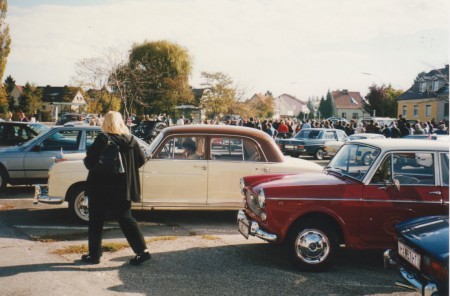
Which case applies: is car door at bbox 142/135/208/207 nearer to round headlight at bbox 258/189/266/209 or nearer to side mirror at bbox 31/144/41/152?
round headlight at bbox 258/189/266/209

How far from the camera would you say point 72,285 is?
493 centimetres

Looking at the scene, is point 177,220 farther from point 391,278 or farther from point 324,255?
point 391,278

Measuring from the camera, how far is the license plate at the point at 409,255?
4086 mm

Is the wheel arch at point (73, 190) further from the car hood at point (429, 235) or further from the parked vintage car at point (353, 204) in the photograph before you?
the car hood at point (429, 235)

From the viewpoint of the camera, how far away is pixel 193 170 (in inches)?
301

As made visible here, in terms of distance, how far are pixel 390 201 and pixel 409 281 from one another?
1.52 m

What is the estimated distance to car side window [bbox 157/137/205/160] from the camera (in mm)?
7723

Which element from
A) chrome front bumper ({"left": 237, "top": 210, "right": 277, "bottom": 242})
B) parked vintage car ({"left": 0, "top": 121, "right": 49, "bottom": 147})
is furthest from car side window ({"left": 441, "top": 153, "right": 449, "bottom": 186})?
parked vintage car ({"left": 0, "top": 121, "right": 49, "bottom": 147})

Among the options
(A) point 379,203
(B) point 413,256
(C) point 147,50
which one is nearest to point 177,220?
(A) point 379,203

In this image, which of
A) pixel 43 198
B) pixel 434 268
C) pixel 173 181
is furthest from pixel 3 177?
pixel 434 268

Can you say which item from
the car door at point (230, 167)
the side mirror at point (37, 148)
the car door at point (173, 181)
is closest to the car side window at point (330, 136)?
the car door at point (230, 167)

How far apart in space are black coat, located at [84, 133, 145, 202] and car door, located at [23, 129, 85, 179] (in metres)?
4.96

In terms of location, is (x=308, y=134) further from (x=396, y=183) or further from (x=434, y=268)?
(x=434, y=268)

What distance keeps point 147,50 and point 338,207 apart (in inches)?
1885
